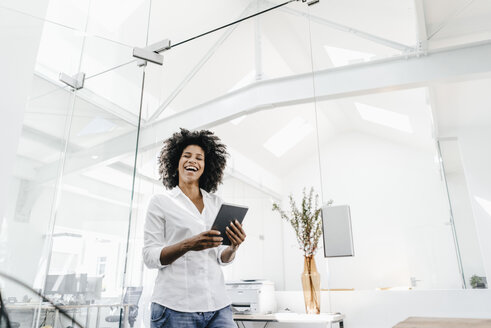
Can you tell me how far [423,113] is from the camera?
18.0 ft

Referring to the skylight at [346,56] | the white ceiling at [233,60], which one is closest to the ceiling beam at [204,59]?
the white ceiling at [233,60]

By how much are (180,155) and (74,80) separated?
0.47 m

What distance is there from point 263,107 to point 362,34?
116 cm

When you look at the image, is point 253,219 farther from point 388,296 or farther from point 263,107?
point 388,296

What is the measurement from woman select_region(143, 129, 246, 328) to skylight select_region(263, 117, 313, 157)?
5.38 meters

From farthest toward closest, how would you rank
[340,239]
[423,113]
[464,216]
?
[423,113] < [464,216] < [340,239]

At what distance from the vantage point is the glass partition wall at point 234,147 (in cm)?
99

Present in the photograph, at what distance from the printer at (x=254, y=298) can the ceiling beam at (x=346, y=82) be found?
161 centimetres

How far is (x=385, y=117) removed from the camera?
650 cm

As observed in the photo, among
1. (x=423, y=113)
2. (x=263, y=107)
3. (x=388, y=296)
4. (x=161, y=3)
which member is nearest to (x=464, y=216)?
(x=423, y=113)

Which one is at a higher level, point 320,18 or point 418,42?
point 320,18

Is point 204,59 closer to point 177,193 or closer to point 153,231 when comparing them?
point 177,193

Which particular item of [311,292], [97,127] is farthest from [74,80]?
[311,292]

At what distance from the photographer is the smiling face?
Result: 133cm
